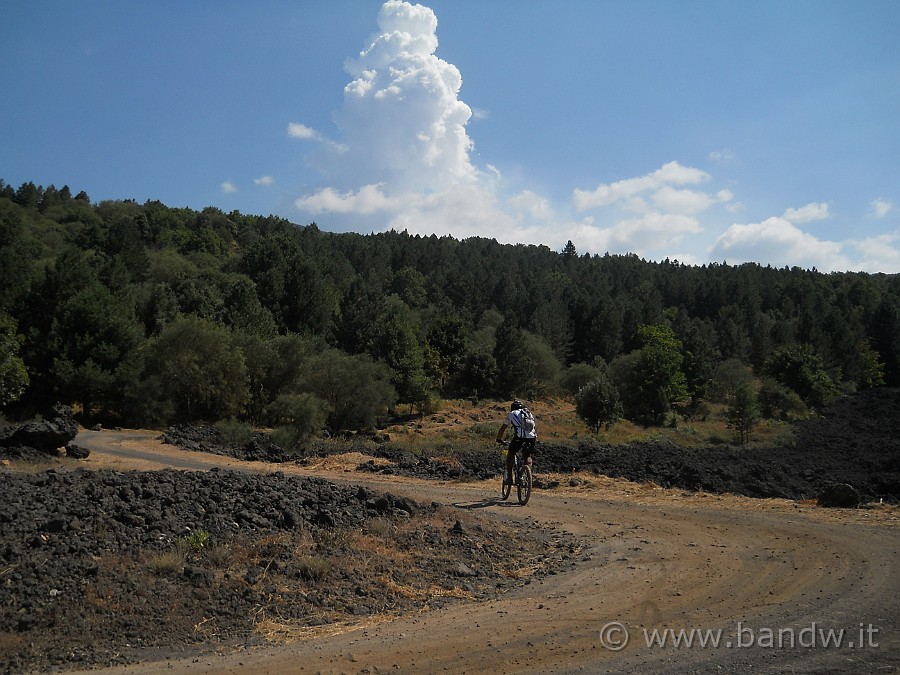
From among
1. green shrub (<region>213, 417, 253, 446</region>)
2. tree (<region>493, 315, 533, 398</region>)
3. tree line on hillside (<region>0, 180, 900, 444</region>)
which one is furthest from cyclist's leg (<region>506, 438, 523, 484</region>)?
tree (<region>493, 315, 533, 398</region>)

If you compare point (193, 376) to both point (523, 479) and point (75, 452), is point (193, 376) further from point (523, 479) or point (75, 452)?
point (523, 479)

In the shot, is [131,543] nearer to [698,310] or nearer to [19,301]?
[19,301]

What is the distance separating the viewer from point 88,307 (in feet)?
117

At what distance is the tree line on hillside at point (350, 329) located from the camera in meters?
35.9

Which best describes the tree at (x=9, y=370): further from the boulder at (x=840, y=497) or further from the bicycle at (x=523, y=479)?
the boulder at (x=840, y=497)

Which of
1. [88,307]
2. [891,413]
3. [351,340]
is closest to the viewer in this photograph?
[88,307]

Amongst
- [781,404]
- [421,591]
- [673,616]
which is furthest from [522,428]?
[781,404]

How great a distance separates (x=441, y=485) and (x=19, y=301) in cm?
3411

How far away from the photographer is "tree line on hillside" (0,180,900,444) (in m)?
35.9

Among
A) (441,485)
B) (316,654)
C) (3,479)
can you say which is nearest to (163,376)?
(441,485)

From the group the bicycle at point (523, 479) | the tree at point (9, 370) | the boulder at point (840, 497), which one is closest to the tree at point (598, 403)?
the boulder at point (840, 497)

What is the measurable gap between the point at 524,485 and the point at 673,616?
730cm

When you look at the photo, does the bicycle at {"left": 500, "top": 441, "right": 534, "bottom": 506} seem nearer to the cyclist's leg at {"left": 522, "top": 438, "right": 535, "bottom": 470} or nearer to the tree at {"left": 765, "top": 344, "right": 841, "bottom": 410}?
the cyclist's leg at {"left": 522, "top": 438, "right": 535, "bottom": 470}

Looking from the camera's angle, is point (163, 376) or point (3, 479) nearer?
point (3, 479)
